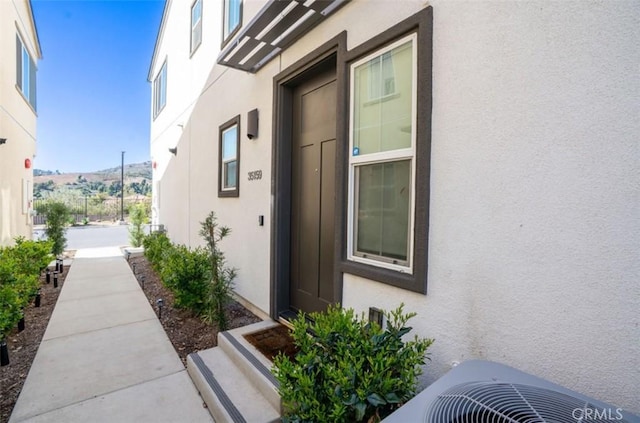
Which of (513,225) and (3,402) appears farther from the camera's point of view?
(3,402)

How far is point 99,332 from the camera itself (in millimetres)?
3783

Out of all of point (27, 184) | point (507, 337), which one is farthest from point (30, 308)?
point (507, 337)

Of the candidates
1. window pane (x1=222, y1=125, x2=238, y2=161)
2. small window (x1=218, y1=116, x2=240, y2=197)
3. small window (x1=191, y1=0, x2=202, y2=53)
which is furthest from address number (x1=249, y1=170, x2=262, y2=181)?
small window (x1=191, y1=0, x2=202, y2=53)

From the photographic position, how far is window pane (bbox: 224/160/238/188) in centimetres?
492

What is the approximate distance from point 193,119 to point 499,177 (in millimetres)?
6595

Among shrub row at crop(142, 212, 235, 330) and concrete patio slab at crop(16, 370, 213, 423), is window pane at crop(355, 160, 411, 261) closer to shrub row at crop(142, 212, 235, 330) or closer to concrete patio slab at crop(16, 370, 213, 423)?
concrete patio slab at crop(16, 370, 213, 423)

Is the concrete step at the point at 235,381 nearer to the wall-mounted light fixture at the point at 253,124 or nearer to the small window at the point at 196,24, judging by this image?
the wall-mounted light fixture at the point at 253,124

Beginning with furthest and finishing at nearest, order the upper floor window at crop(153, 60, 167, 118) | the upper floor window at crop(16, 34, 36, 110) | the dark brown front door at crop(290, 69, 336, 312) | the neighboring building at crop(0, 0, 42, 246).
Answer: the upper floor window at crop(153, 60, 167, 118), the upper floor window at crop(16, 34, 36, 110), the neighboring building at crop(0, 0, 42, 246), the dark brown front door at crop(290, 69, 336, 312)

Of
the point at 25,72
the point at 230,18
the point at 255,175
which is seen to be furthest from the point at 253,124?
the point at 25,72

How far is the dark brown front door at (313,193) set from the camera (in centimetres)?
317

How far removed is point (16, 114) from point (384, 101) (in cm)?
899

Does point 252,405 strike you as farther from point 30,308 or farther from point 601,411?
point 30,308

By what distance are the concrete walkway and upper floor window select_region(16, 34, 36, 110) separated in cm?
625

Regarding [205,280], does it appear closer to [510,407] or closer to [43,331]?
[43,331]
